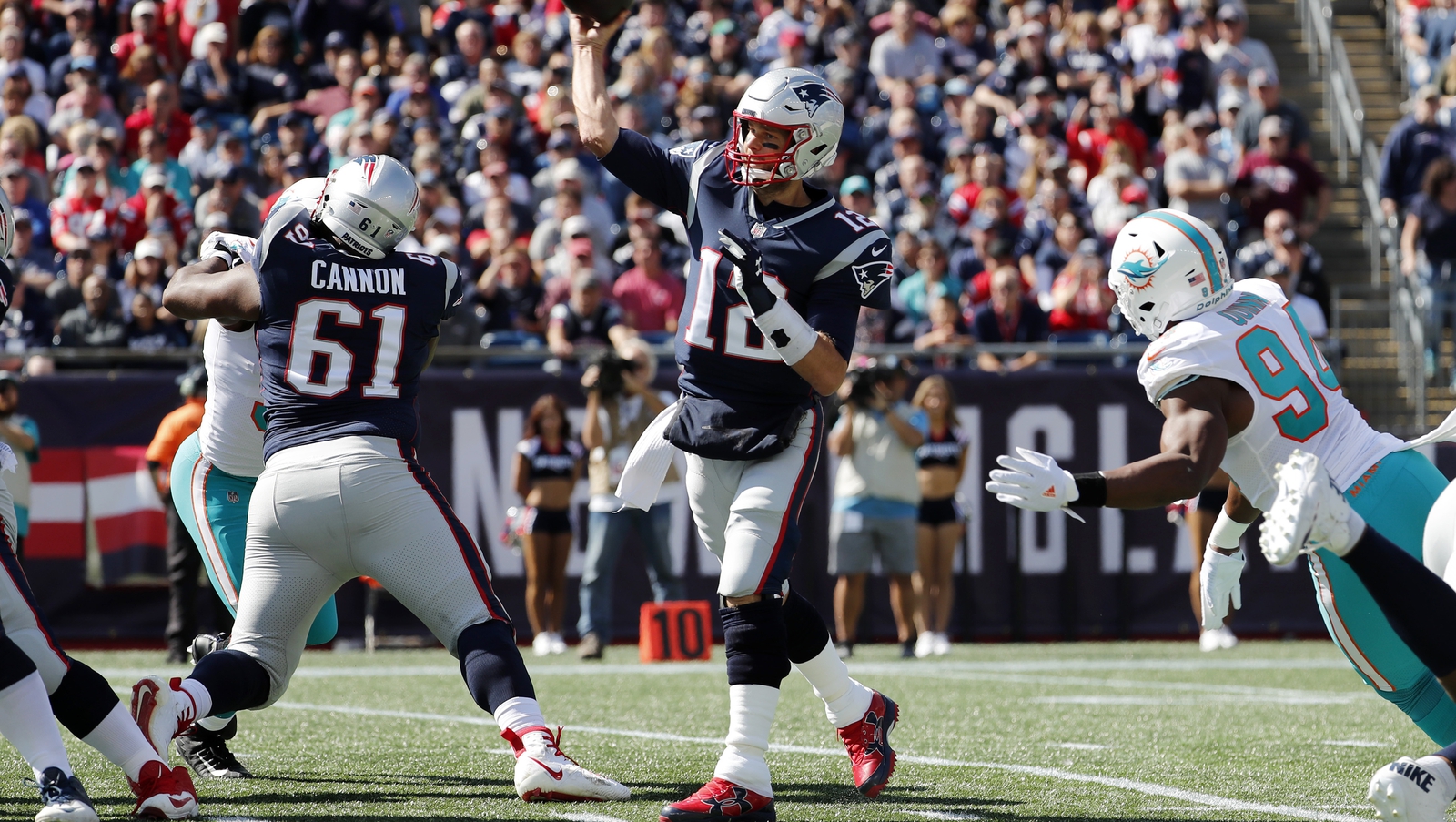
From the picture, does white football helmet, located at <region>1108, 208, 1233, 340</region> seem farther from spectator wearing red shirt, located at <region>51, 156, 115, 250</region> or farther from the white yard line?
spectator wearing red shirt, located at <region>51, 156, 115, 250</region>

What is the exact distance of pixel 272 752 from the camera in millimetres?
5770

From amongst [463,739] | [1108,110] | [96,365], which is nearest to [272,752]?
[463,739]

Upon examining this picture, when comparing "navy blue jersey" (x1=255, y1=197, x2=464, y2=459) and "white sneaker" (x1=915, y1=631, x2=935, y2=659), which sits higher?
"navy blue jersey" (x1=255, y1=197, x2=464, y2=459)

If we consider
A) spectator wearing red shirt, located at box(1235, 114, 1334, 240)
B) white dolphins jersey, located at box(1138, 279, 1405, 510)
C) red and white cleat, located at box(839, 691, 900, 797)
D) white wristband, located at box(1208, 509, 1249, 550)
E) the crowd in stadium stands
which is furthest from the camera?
spectator wearing red shirt, located at box(1235, 114, 1334, 240)

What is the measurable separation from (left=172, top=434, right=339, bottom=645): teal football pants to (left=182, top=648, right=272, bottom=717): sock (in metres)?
0.78

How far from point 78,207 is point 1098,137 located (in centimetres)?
809

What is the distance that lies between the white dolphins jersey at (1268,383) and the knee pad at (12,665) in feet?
9.11

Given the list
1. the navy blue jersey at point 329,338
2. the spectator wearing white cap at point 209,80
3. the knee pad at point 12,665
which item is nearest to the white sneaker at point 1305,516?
the navy blue jersey at point 329,338

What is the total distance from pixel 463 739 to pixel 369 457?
6.73 ft

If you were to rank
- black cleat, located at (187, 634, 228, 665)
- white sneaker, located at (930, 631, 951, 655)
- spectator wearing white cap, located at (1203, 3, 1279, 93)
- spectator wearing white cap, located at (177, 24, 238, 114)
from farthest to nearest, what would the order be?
1. spectator wearing white cap, located at (1203, 3, 1279, 93)
2. spectator wearing white cap, located at (177, 24, 238, 114)
3. white sneaker, located at (930, 631, 951, 655)
4. black cleat, located at (187, 634, 228, 665)

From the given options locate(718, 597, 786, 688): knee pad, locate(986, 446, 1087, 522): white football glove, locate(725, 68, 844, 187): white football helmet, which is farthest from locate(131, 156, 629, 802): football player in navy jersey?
locate(986, 446, 1087, 522): white football glove

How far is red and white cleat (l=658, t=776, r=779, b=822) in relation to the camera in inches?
167

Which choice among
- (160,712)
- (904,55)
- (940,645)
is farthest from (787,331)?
(904,55)

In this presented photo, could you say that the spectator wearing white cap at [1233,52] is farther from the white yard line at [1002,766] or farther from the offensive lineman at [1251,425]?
the offensive lineman at [1251,425]
